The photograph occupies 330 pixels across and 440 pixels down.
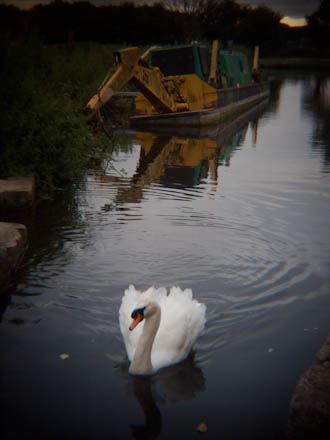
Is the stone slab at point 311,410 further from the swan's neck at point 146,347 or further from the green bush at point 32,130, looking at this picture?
the green bush at point 32,130

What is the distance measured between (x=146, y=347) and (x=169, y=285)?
1645 mm

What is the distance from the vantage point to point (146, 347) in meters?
4.00

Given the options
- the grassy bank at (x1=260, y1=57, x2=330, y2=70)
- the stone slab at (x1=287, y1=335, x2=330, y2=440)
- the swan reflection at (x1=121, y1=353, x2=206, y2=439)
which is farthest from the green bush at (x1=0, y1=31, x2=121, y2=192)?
the grassy bank at (x1=260, y1=57, x2=330, y2=70)

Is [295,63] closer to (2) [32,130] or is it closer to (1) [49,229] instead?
(2) [32,130]

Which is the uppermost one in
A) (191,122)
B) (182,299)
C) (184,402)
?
(191,122)

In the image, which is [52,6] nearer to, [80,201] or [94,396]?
[80,201]

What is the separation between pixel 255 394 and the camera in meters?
3.80

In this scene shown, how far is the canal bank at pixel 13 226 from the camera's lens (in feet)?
17.9

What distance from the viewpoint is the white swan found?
400cm

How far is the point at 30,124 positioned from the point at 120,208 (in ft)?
7.22

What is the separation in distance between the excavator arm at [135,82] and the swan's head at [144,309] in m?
10.2

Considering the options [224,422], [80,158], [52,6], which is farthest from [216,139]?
[52,6]

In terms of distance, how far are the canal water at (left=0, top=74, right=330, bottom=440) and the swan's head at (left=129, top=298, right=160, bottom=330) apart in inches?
18.4

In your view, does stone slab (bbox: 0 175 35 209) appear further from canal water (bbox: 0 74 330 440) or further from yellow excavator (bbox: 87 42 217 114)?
yellow excavator (bbox: 87 42 217 114)
